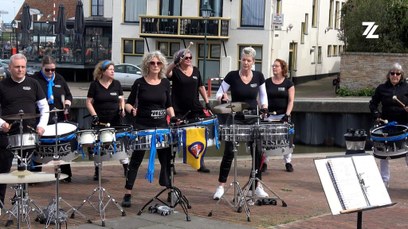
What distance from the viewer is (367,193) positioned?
637 centimetres

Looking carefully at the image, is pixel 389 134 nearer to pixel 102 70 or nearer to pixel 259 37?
pixel 102 70

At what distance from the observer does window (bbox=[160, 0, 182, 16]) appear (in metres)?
39.0

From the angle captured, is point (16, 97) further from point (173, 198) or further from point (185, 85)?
point (185, 85)

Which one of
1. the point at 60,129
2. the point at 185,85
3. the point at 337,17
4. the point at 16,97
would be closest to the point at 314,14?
the point at 337,17

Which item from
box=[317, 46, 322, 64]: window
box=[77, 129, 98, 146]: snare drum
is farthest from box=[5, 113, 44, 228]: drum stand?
box=[317, 46, 322, 64]: window

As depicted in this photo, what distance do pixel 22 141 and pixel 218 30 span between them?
30019 mm

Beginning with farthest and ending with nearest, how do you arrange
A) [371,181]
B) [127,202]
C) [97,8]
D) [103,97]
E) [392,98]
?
[97,8]
[103,97]
[392,98]
[127,202]
[371,181]

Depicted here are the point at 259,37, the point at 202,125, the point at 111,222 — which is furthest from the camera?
the point at 259,37

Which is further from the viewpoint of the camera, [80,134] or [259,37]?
[259,37]

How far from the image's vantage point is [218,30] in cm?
3741

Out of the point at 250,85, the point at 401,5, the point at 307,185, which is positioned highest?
the point at 401,5

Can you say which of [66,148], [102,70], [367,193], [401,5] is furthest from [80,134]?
[401,5]

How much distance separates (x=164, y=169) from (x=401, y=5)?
25.2m

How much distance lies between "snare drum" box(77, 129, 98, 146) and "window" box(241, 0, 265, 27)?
29.5 metres
